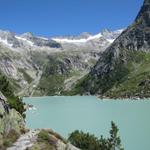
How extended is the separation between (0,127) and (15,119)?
4.76 metres

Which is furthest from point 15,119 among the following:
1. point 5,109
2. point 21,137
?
point 21,137

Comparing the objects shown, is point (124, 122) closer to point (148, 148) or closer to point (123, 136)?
point (123, 136)

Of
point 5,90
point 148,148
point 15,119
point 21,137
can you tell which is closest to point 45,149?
point 21,137

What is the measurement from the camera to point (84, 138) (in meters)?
51.1

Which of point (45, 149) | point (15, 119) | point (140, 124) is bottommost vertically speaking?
point (45, 149)

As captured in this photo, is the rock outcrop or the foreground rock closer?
the foreground rock

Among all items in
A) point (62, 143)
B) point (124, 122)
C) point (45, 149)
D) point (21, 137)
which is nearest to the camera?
point (45, 149)

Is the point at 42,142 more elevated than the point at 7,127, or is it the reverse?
the point at 7,127

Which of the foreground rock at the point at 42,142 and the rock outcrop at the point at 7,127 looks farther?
the rock outcrop at the point at 7,127

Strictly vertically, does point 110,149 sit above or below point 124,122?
below

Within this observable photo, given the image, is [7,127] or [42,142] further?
[7,127]

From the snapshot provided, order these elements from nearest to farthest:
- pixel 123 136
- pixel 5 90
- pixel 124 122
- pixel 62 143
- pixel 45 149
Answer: pixel 45 149, pixel 62 143, pixel 123 136, pixel 5 90, pixel 124 122

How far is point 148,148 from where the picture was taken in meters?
63.1

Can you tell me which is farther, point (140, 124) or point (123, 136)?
point (140, 124)
